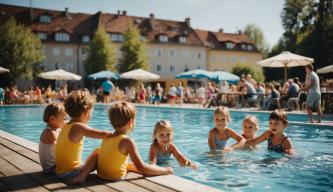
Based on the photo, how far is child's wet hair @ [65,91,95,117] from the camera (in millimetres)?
4016

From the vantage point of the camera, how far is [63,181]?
396 centimetres

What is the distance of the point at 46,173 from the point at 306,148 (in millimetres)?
6083

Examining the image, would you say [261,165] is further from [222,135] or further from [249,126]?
[249,126]

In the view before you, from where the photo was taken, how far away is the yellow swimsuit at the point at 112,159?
3.96m

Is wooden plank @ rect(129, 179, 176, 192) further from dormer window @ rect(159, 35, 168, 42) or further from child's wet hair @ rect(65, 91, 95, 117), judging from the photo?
dormer window @ rect(159, 35, 168, 42)

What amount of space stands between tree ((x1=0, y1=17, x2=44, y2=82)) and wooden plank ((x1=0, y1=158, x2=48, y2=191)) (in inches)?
1666

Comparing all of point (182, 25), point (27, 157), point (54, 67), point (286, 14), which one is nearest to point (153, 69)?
point (182, 25)

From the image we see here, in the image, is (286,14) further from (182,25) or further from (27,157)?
(27,157)

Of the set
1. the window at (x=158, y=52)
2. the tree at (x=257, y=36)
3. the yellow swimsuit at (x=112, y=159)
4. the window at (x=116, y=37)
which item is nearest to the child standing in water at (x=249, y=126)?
the yellow swimsuit at (x=112, y=159)

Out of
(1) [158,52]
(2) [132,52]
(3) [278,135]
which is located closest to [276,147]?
(3) [278,135]

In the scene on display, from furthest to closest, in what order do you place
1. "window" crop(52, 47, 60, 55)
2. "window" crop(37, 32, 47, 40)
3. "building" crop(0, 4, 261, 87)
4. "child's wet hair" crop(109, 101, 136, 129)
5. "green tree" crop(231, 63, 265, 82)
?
"green tree" crop(231, 63, 265, 82) < "building" crop(0, 4, 261, 87) < "window" crop(52, 47, 60, 55) < "window" crop(37, 32, 47, 40) < "child's wet hair" crop(109, 101, 136, 129)

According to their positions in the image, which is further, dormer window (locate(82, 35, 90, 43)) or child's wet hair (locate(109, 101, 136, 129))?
dormer window (locate(82, 35, 90, 43))

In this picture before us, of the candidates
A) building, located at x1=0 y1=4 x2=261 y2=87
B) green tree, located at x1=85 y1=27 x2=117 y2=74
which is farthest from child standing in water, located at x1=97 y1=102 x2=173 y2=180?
building, located at x1=0 y1=4 x2=261 y2=87

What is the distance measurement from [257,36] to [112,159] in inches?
3199
